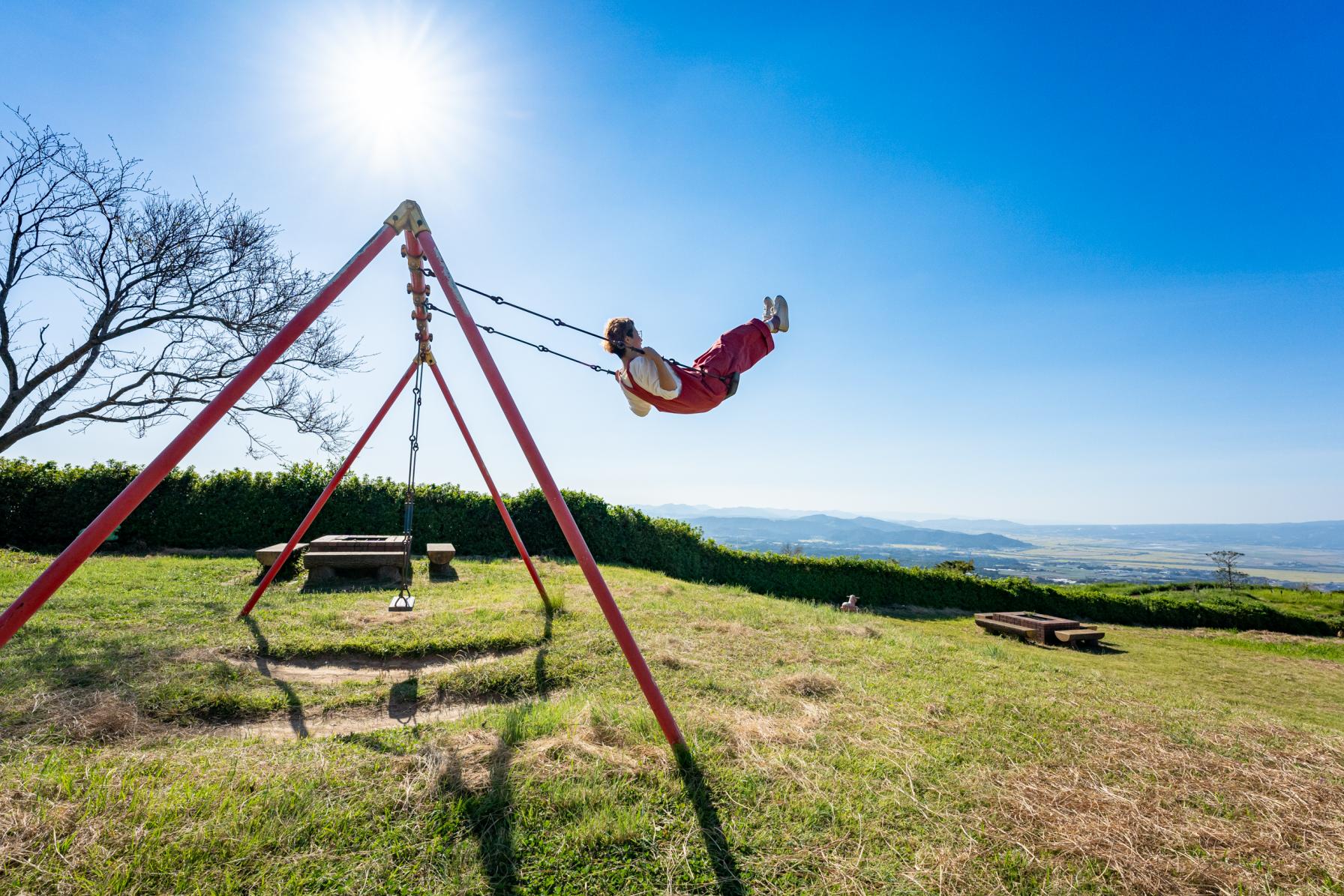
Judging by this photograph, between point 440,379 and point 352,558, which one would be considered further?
point 352,558

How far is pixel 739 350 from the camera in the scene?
5.14 m

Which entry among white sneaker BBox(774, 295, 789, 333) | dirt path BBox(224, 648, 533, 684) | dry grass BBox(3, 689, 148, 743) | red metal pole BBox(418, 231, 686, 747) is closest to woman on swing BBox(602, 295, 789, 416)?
white sneaker BBox(774, 295, 789, 333)

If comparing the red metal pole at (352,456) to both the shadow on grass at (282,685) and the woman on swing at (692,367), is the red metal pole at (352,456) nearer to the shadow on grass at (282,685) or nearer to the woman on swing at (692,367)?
the shadow on grass at (282,685)

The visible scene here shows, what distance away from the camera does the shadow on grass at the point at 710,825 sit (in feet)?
8.00

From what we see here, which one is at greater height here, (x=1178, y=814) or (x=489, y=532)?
(x=489, y=532)

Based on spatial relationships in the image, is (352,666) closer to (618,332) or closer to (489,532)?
(618,332)

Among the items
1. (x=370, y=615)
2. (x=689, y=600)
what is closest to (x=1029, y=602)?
(x=689, y=600)

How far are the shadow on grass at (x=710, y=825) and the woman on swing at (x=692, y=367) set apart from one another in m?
2.69

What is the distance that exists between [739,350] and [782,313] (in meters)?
0.73

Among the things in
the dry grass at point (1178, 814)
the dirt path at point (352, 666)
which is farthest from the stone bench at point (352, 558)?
the dry grass at point (1178, 814)

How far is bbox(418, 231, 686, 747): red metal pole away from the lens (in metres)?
3.37

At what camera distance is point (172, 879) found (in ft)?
7.22

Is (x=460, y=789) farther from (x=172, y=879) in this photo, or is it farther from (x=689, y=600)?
(x=689, y=600)

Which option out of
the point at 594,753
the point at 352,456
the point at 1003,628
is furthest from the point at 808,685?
the point at 1003,628
